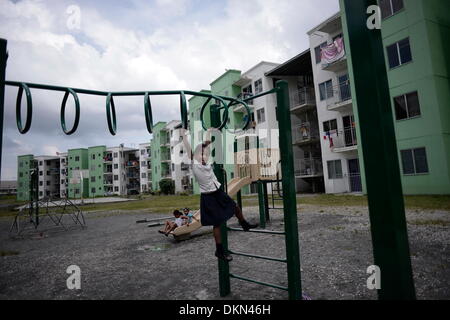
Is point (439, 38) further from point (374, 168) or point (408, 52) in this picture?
point (374, 168)

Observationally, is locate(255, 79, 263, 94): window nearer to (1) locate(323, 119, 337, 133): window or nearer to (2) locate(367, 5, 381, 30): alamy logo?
(1) locate(323, 119, 337, 133): window

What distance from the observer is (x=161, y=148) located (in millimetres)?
53625

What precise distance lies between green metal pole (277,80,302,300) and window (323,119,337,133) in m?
20.0

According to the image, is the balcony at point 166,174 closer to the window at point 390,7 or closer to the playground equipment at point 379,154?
the window at point 390,7

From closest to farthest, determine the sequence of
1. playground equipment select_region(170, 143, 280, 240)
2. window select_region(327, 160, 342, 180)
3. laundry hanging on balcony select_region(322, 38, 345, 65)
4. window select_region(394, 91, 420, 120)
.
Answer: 1. playground equipment select_region(170, 143, 280, 240)
2. window select_region(394, 91, 420, 120)
3. laundry hanging on balcony select_region(322, 38, 345, 65)
4. window select_region(327, 160, 342, 180)

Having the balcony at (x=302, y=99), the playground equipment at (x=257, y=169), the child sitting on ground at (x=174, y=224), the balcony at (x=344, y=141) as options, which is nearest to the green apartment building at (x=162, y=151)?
the balcony at (x=302, y=99)

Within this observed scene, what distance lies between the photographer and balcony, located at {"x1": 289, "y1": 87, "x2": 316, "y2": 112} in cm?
2463

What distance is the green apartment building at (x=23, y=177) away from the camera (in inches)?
2911

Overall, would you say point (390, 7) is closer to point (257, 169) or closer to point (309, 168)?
point (309, 168)

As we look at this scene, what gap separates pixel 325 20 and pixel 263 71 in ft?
28.4

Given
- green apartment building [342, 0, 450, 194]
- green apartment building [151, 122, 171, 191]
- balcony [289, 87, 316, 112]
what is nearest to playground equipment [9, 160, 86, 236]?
green apartment building [342, 0, 450, 194]

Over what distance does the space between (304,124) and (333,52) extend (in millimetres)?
7441

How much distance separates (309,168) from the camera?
81.5ft

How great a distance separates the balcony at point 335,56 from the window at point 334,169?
7332mm
